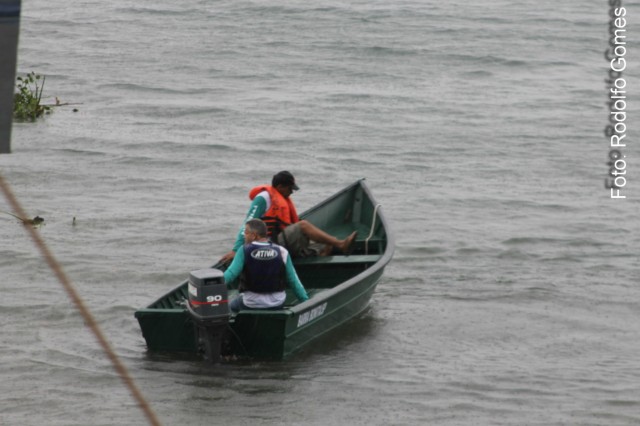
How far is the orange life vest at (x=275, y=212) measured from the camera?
10.6 metres

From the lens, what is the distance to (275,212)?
10633mm

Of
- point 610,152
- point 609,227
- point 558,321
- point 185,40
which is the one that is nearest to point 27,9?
point 185,40

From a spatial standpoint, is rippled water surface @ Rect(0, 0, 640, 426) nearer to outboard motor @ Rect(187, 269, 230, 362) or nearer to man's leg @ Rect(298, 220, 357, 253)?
outboard motor @ Rect(187, 269, 230, 362)

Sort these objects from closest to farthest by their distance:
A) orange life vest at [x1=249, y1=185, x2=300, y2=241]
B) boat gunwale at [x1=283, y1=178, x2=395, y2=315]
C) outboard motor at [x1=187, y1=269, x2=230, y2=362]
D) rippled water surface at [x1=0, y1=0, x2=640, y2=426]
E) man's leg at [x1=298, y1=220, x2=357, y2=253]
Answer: outboard motor at [x1=187, y1=269, x2=230, y2=362]
rippled water surface at [x1=0, y1=0, x2=640, y2=426]
boat gunwale at [x1=283, y1=178, x2=395, y2=315]
orange life vest at [x1=249, y1=185, x2=300, y2=241]
man's leg at [x1=298, y1=220, x2=357, y2=253]

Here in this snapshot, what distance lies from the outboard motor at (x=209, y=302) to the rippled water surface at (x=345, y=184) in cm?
49

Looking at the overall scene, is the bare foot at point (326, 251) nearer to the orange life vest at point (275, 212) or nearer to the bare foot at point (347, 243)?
the bare foot at point (347, 243)

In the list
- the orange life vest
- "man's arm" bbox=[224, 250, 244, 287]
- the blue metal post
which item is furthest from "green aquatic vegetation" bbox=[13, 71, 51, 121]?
the blue metal post

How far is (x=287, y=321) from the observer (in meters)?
9.25

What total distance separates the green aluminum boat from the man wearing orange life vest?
0.45 ft

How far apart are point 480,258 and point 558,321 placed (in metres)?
2.21

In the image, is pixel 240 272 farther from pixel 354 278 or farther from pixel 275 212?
pixel 275 212

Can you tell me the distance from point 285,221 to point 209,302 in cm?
215

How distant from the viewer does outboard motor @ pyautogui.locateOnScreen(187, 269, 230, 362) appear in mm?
8750

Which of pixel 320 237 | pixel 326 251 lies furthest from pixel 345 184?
pixel 320 237
